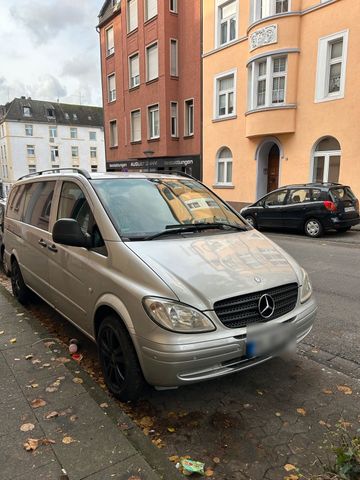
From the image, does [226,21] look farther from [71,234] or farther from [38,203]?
[71,234]

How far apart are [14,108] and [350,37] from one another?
60641mm

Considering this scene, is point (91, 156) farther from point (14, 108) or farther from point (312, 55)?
point (312, 55)

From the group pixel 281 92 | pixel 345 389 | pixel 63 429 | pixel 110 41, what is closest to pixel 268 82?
pixel 281 92

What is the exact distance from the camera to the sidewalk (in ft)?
7.65

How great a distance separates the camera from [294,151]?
53.0 feet

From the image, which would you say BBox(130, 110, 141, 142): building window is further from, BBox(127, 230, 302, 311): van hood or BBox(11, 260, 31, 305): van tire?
BBox(127, 230, 302, 311): van hood

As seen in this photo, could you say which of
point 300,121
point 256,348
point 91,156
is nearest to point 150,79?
point 300,121

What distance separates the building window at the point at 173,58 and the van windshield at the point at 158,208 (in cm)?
2009

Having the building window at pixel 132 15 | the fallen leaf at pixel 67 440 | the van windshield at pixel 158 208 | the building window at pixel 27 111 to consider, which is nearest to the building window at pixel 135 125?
the building window at pixel 132 15

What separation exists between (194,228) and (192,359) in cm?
137

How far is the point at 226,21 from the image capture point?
18609mm

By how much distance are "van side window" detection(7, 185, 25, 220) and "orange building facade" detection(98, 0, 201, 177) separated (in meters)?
16.0

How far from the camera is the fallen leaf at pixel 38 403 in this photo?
9.91ft

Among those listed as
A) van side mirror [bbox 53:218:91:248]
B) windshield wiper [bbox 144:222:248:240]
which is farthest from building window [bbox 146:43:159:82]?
van side mirror [bbox 53:218:91:248]
